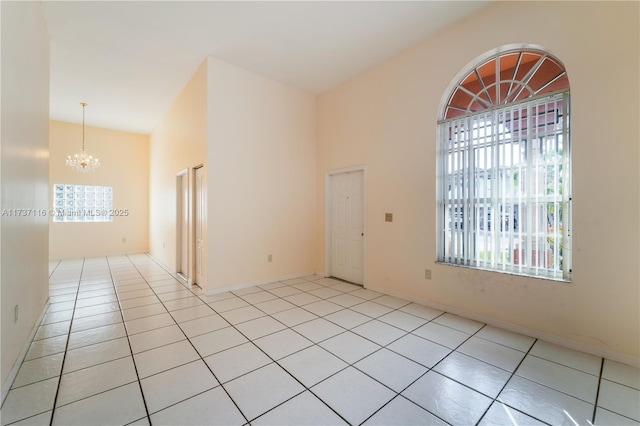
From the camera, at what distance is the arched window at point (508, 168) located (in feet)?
8.79

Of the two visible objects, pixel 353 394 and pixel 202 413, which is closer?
pixel 202 413

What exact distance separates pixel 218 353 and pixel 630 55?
438 cm

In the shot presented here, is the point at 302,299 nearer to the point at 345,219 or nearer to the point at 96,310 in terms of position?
the point at 345,219

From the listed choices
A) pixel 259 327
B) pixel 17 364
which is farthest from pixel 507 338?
pixel 17 364

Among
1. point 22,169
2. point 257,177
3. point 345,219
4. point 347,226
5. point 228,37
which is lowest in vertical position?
point 347,226

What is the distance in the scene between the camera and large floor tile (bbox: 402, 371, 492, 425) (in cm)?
168

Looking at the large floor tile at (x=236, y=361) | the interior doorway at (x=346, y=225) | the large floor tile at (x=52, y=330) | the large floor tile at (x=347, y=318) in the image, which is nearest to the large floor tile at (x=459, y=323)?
the large floor tile at (x=347, y=318)

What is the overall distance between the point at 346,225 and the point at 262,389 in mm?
3294

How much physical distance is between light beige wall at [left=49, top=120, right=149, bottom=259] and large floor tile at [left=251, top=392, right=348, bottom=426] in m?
7.89

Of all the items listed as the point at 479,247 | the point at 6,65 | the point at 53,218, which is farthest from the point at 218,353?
the point at 53,218

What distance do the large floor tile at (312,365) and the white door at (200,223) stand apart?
7.98ft

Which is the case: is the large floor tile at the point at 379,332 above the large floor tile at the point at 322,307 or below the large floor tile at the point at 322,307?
below

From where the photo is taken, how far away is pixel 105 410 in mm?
1681

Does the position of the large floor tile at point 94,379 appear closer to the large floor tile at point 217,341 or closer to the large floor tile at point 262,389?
the large floor tile at point 217,341
